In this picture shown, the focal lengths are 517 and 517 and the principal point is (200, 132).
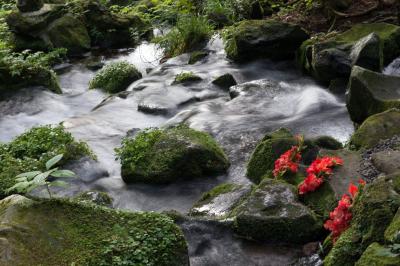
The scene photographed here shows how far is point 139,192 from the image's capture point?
21.5ft

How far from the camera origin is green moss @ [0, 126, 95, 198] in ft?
21.9

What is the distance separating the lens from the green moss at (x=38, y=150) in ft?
21.9

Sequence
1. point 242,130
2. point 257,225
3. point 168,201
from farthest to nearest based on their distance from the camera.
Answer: point 242,130
point 168,201
point 257,225

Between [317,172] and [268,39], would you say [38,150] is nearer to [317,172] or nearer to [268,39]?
[317,172]

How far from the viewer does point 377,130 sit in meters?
5.86

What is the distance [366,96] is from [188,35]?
7.84 meters

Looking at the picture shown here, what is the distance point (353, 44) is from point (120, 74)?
5.54m

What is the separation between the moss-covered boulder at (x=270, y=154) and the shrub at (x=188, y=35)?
7.99 meters

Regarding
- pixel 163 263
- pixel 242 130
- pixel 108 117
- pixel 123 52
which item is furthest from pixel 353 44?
pixel 123 52

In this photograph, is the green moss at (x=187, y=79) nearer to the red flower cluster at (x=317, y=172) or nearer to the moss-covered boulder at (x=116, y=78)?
the moss-covered boulder at (x=116, y=78)

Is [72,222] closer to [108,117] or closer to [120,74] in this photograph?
[108,117]

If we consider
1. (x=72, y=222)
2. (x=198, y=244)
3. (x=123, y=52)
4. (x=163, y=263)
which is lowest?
(x=123, y=52)

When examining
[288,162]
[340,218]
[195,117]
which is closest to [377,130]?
[288,162]

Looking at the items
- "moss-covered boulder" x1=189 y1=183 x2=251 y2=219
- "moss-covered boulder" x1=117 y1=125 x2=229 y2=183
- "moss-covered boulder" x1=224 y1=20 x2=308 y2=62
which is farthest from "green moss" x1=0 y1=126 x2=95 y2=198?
"moss-covered boulder" x1=224 y1=20 x2=308 y2=62
